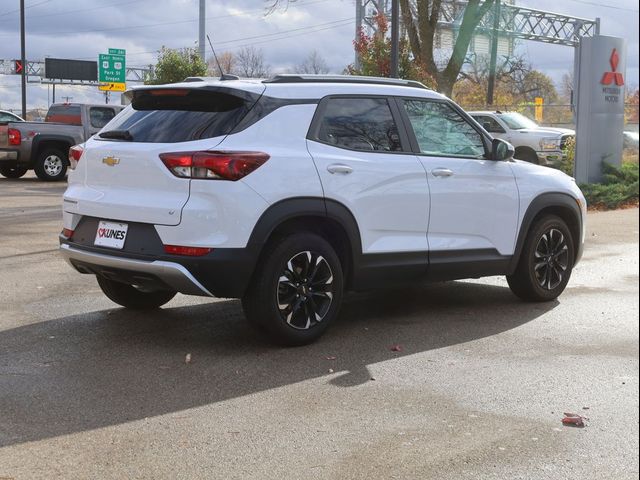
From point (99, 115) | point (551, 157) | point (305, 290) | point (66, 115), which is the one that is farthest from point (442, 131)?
point (66, 115)

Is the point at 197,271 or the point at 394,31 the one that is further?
the point at 394,31

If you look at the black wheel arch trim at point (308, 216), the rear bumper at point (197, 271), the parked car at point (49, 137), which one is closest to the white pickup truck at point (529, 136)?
the parked car at point (49, 137)

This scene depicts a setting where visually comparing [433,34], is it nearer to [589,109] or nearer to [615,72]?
[589,109]

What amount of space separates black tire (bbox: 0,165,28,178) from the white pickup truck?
1169 cm

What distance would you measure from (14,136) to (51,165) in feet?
4.19

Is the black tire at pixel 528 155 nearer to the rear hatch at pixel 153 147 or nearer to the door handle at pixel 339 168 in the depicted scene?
the door handle at pixel 339 168

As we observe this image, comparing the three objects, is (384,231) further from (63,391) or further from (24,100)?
(24,100)

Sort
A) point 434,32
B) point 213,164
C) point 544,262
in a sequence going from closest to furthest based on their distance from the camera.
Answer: point 213,164 < point 544,262 < point 434,32

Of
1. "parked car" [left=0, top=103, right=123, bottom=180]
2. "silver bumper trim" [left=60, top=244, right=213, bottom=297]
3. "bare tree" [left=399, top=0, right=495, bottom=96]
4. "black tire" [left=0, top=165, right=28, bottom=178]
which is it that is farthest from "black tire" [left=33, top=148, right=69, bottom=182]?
"silver bumper trim" [left=60, top=244, right=213, bottom=297]

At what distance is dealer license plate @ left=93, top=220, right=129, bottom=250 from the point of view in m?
5.97

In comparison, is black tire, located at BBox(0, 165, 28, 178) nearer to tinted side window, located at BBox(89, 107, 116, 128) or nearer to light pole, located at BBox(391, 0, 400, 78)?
tinted side window, located at BBox(89, 107, 116, 128)

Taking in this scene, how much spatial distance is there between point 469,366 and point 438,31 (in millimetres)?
22777

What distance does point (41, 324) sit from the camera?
22.3ft

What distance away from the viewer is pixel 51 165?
2245cm
